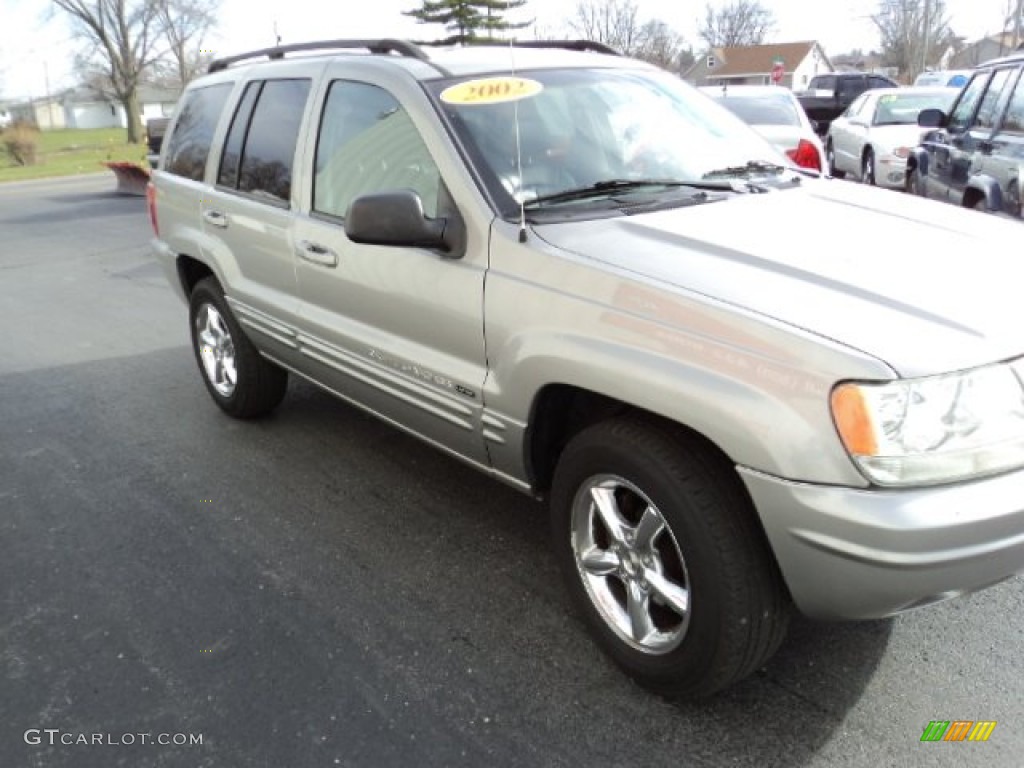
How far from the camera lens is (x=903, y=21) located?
5466cm

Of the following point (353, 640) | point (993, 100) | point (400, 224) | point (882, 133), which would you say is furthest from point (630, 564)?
point (882, 133)

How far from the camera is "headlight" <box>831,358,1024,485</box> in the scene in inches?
81.1

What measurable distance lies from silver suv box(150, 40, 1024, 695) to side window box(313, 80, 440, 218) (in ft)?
0.04

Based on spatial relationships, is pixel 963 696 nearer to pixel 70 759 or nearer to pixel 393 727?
pixel 393 727

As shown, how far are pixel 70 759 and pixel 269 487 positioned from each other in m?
1.81

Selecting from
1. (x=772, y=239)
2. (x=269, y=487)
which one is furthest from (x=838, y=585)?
(x=269, y=487)

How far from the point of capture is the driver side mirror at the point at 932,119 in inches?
293

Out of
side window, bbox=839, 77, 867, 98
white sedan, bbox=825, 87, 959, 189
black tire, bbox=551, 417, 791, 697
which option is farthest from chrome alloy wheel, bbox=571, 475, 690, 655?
side window, bbox=839, 77, 867, 98

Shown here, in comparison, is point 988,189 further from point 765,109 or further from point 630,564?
point 630,564

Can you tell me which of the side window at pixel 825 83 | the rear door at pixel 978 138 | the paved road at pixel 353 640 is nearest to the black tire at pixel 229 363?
the paved road at pixel 353 640

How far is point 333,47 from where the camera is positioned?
4098 millimetres

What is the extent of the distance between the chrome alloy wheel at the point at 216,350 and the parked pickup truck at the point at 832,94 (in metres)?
19.7

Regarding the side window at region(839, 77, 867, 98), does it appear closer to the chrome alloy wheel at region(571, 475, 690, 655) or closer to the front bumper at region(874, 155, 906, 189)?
the front bumper at region(874, 155, 906, 189)

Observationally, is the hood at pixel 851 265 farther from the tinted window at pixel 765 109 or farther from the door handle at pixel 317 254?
the tinted window at pixel 765 109
